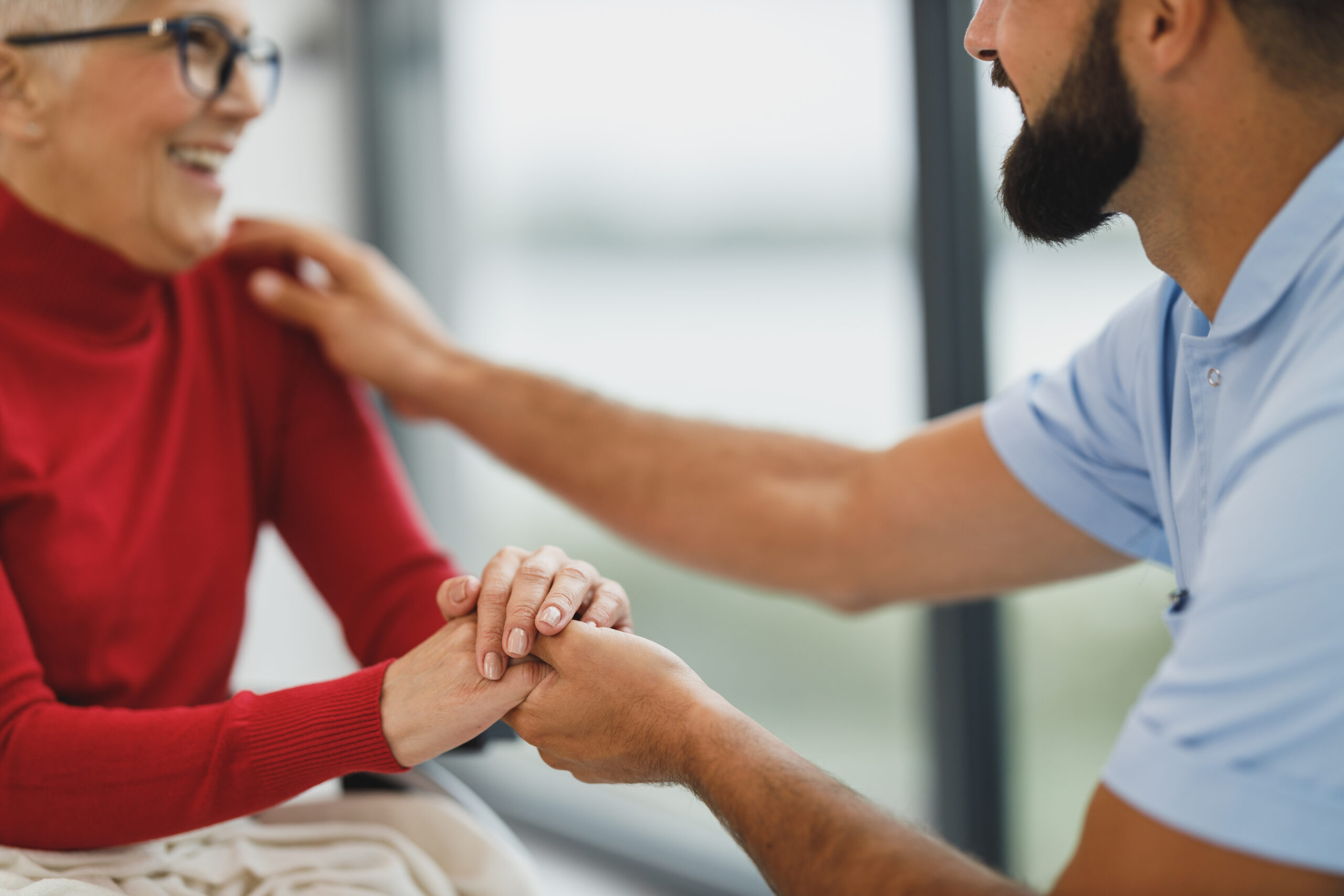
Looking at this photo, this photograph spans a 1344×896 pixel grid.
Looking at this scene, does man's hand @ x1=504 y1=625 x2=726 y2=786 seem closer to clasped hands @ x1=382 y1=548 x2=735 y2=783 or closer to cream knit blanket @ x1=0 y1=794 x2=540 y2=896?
clasped hands @ x1=382 y1=548 x2=735 y2=783

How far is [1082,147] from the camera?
1048mm

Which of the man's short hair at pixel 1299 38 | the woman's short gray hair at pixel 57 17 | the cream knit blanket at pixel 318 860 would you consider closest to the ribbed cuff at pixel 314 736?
the cream knit blanket at pixel 318 860

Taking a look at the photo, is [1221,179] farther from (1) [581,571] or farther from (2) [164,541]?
(2) [164,541]

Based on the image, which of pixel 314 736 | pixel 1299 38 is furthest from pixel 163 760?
Result: pixel 1299 38

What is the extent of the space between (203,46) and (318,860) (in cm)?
101

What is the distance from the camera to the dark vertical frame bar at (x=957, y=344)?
1.95m

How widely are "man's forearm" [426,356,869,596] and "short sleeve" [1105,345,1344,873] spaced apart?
84 centimetres

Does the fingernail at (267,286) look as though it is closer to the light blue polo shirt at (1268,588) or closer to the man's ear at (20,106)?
the man's ear at (20,106)

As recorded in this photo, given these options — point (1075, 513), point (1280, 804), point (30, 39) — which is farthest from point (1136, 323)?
point (30, 39)

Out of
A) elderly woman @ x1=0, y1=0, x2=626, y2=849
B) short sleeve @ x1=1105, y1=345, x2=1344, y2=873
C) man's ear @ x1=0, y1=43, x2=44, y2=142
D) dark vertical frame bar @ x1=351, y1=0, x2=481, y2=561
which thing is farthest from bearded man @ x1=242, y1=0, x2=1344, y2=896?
dark vertical frame bar @ x1=351, y1=0, x2=481, y2=561

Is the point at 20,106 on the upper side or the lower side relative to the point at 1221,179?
upper

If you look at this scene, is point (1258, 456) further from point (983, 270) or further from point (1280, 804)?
point (983, 270)

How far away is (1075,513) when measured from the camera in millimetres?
1396

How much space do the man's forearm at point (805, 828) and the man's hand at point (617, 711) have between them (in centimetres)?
2
